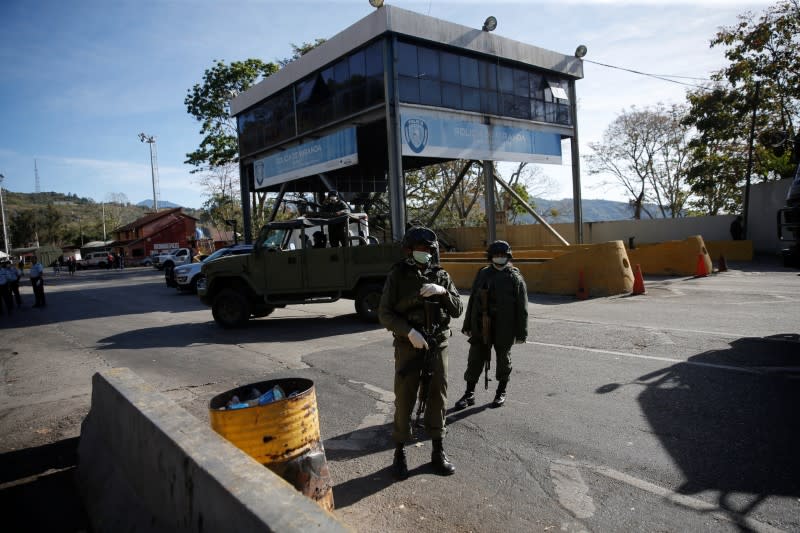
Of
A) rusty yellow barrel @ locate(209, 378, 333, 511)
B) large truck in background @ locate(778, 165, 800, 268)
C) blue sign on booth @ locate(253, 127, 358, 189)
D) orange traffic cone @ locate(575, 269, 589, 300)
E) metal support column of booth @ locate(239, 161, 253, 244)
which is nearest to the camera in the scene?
rusty yellow barrel @ locate(209, 378, 333, 511)

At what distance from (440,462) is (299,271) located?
721 cm

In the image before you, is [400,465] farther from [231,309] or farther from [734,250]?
[734,250]

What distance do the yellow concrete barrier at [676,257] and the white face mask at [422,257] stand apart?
1424 cm

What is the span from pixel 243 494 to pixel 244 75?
36698mm

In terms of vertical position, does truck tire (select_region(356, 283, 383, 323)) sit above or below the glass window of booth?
below

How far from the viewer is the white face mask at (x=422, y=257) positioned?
12.6ft

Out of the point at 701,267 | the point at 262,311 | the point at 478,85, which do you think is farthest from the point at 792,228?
Result: the point at 478,85

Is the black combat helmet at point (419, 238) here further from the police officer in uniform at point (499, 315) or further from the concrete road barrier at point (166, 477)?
the concrete road barrier at point (166, 477)

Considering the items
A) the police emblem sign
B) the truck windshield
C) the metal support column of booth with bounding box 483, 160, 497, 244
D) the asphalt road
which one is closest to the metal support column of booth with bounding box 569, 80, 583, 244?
the metal support column of booth with bounding box 483, 160, 497, 244

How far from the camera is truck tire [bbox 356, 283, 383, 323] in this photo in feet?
33.4

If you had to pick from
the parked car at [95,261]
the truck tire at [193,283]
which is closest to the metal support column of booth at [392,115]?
the truck tire at [193,283]

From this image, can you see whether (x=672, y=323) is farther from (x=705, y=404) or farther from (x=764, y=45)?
(x=764, y=45)

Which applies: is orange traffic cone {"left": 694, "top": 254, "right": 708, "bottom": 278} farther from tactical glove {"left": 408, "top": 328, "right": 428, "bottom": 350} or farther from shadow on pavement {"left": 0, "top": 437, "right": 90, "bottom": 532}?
shadow on pavement {"left": 0, "top": 437, "right": 90, "bottom": 532}

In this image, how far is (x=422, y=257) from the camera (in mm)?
3842
